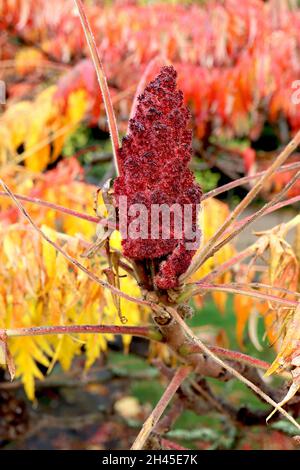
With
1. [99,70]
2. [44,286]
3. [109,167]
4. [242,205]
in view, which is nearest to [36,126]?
[109,167]

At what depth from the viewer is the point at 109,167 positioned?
A: 2477 millimetres

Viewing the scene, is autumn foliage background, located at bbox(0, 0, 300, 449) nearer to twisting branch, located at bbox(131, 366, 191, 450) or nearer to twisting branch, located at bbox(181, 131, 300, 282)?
twisting branch, located at bbox(131, 366, 191, 450)

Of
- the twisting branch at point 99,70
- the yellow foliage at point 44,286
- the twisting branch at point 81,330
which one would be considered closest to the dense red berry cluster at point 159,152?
the twisting branch at point 99,70

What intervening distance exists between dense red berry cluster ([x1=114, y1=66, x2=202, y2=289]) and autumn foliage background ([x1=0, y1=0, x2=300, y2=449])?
0.39m

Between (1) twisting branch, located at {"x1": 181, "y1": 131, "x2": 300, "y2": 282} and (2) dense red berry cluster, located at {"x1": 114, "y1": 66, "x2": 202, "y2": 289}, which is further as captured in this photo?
(2) dense red berry cluster, located at {"x1": 114, "y1": 66, "x2": 202, "y2": 289}

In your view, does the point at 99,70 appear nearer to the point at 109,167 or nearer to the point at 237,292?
the point at 237,292

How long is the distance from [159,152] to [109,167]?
1.69m

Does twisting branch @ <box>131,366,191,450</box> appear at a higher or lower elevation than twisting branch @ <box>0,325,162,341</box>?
lower

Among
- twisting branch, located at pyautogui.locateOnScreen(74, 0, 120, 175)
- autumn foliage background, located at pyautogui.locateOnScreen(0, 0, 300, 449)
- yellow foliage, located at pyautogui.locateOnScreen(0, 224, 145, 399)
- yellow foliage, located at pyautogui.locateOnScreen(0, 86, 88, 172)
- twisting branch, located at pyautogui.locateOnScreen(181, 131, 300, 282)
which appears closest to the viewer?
twisting branch, located at pyautogui.locateOnScreen(181, 131, 300, 282)

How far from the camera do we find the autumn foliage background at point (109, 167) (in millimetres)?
1267

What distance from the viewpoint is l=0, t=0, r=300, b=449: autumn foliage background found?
127cm

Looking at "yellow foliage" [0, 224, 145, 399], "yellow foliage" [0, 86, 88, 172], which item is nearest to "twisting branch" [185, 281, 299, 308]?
"yellow foliage" [0, 224, 145, 399]

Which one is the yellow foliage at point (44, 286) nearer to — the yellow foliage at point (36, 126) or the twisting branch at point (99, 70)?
the twisting branch at point (99, 70)
